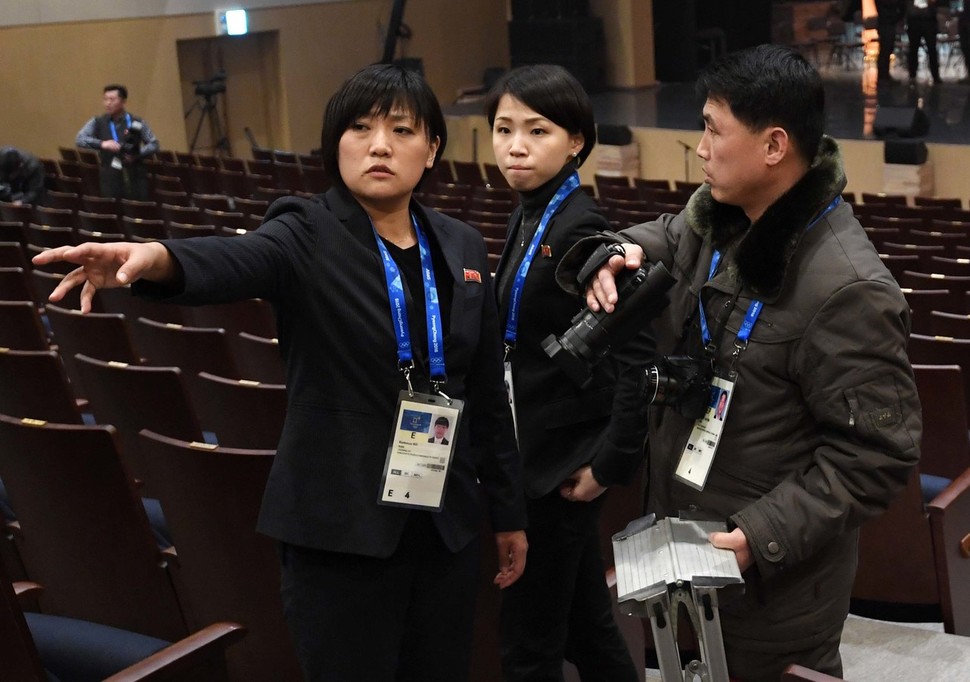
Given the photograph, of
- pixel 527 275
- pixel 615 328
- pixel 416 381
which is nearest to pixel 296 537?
pixel 416 381

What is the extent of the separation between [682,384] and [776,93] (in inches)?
16.9

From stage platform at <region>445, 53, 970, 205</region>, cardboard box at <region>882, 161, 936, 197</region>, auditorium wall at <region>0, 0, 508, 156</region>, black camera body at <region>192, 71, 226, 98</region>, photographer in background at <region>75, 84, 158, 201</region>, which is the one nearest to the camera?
photographer in background at <region>75, 84, 158, 201</region>

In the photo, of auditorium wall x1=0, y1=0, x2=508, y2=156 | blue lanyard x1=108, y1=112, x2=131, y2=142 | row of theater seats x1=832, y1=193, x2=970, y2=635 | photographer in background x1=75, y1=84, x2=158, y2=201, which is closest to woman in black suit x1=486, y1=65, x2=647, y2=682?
row of theater seats x1=832, y1=193, x2=970, y2=635

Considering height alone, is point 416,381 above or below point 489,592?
above

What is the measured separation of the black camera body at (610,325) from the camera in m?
1.68

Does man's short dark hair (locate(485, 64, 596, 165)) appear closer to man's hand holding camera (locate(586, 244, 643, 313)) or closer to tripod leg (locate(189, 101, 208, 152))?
man's hand holding camera (locate(586, 244, 643, 313))

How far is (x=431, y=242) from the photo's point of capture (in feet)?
5.82

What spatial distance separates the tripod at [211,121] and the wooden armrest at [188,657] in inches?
513

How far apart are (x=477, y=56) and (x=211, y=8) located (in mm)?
4332

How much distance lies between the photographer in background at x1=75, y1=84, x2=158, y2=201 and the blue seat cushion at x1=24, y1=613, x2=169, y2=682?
739cm

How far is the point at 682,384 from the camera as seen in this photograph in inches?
67.1

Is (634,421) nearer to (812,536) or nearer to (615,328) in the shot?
(615,328)

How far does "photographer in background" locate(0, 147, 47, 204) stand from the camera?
8250 mm

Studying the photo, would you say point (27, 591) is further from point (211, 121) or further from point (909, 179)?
point (211, 121)
